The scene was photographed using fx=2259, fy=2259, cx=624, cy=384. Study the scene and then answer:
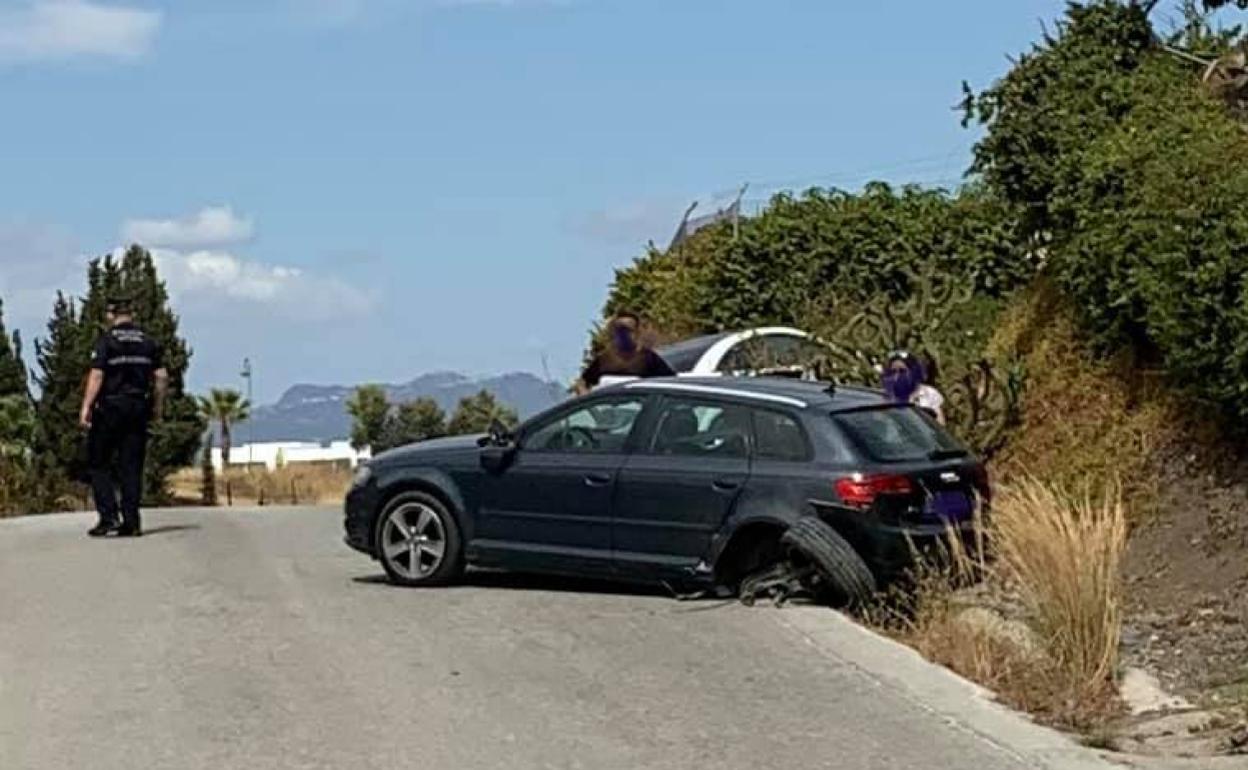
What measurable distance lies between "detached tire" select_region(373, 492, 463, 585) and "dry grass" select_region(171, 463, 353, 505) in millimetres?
31026

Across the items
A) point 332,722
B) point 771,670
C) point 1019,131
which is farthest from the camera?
point 1019,131

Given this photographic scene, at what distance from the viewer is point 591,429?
14.1m

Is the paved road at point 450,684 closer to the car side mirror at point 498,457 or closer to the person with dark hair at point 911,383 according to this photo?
the car side mirror at point 498,457

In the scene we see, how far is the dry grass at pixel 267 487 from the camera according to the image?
4849 centimetres

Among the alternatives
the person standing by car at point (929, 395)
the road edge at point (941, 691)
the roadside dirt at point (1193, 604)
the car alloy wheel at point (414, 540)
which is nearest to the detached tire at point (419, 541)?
the car alloy wheel at point (414, 540)

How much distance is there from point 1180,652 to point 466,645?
3.88m

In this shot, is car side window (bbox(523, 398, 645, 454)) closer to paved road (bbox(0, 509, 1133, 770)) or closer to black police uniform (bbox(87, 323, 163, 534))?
paved road (bbox(0, 509, 1133, 770))

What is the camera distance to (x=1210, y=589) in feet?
A: 47.0

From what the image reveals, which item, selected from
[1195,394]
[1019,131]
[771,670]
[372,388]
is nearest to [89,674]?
[771,670]

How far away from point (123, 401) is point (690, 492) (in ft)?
20.3

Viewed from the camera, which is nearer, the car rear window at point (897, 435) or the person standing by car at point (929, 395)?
the car rear window at point (897, 435)

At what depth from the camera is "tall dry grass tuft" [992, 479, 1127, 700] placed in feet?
35.4

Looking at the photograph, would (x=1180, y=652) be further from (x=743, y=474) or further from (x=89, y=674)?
(x=89, y=674)

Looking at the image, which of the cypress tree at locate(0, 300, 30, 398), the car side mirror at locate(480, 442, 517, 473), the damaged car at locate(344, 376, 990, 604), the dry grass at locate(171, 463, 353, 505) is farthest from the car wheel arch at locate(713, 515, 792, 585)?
the cypress tree at locate(0, 300, 30, 398)
